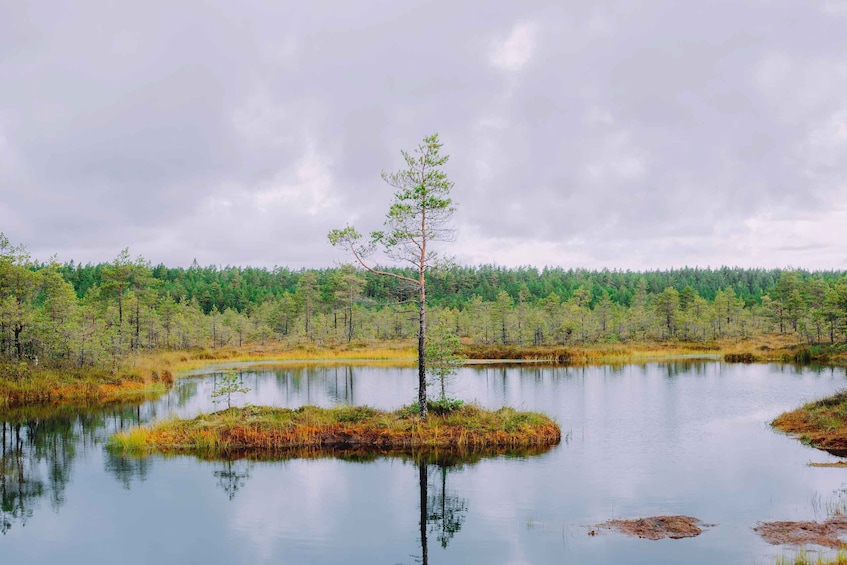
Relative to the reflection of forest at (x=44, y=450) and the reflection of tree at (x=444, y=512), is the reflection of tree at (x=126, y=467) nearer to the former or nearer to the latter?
the reflection of forest at (x=44, y=450)

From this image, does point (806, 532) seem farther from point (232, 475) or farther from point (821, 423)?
point (232, 475)

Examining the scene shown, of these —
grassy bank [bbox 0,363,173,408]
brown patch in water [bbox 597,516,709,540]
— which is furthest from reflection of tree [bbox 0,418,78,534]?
brown patch in water [bbox 597,516,709,540]

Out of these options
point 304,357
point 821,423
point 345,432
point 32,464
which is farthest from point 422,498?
point 304,357

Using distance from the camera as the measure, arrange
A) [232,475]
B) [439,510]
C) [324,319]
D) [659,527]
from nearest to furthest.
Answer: [659,527] → [439,510] → [232,475] → [324,319]

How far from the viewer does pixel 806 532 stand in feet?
58.0

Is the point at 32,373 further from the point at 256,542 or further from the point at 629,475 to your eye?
the point at 629,475

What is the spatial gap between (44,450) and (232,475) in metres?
11.4

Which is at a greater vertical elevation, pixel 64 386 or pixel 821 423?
pixel 64 386

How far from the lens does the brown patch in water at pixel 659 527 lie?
18203 millimetres

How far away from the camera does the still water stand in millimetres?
18016

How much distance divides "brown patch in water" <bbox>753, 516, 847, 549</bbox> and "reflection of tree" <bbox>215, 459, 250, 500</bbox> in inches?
673

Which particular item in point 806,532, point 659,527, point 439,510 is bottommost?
point 439,510

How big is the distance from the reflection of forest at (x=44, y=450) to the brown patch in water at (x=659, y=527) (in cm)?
1829

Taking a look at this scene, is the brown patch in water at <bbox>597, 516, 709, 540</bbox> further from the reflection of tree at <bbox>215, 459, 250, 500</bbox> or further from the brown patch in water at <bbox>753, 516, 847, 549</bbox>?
the reflection of tree at <bbox>215, 459, 250, 500</bbox>
